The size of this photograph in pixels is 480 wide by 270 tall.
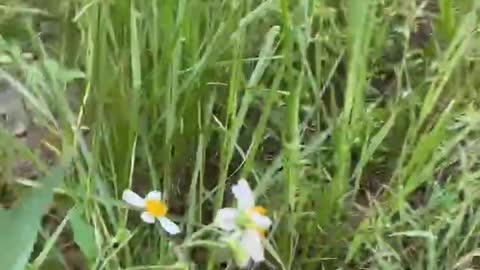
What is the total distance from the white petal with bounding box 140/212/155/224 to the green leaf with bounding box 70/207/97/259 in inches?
2.2

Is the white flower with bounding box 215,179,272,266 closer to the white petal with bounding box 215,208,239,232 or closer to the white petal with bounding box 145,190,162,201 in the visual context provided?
the white petal with bounding box 215,208,239,232

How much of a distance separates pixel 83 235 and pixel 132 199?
0.06 meters

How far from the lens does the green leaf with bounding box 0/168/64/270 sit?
0.83m

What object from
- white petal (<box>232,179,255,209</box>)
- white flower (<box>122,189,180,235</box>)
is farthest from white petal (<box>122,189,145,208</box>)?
white petal (<box>232,179,255,209</box>)

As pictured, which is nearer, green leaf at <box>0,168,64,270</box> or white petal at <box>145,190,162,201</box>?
green leaf at <box>0,168,64,270</box>

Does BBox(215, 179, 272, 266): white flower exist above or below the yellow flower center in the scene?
above

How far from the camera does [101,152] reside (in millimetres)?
1049

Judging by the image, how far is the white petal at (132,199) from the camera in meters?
0.98

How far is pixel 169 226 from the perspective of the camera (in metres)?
0.99

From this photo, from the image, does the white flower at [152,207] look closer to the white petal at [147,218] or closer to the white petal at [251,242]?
the white petal at [147,218]

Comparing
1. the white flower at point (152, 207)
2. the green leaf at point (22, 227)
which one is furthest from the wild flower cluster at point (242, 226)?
the green leaf at point (22, 227)

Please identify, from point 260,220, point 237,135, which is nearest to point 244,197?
point 260,220

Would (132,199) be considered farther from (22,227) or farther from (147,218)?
(22,227)

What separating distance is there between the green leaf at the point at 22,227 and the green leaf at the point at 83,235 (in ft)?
0.34
